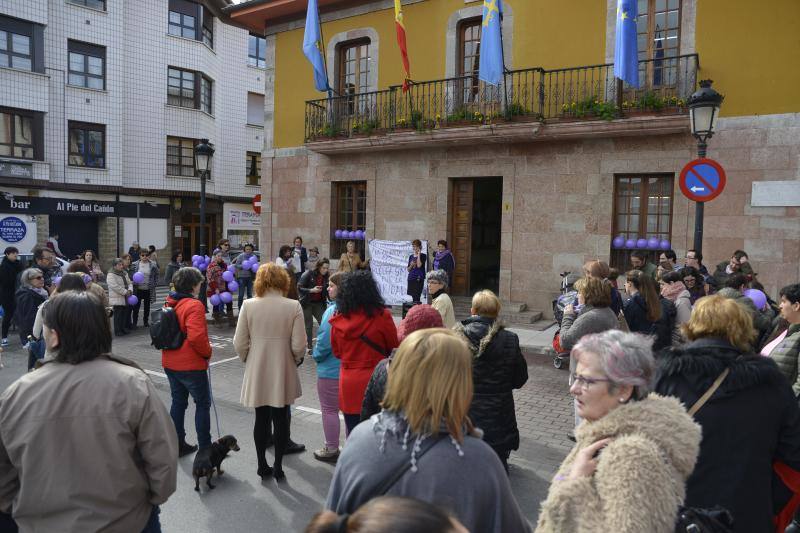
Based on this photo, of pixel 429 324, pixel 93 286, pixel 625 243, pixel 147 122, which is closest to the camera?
pixel 429 324

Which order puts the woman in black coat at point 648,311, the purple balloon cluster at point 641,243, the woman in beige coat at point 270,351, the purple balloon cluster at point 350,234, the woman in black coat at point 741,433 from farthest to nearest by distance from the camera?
the purple balloon cluster at point 350,234 < the purple balloon cluster at point 641,243 < the woman in black coat at point 648,311 < the woman in beige coat at point 270,351 < the woman in black coat at point 741,433

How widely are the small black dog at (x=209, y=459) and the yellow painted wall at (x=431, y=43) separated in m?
11.1

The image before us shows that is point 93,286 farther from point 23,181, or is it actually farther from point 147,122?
point 147,122

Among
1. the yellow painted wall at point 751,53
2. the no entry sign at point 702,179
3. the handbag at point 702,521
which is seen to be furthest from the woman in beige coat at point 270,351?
the yellow painted wall at point 751,53

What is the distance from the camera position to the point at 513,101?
13.2 meters

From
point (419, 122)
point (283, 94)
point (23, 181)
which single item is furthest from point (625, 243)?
point (23, 181)

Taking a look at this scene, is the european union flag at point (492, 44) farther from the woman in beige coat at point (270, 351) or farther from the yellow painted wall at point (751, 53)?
the woman in beige coat at point (270, 351)

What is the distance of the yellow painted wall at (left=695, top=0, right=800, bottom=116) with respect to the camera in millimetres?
10805

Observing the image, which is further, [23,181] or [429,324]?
[23,181]

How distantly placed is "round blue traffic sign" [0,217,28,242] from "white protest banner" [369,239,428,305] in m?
9.02

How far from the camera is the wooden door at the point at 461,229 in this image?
14.3 metres

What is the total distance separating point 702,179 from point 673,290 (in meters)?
2.36

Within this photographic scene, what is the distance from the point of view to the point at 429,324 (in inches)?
150

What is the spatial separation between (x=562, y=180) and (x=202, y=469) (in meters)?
10.3
